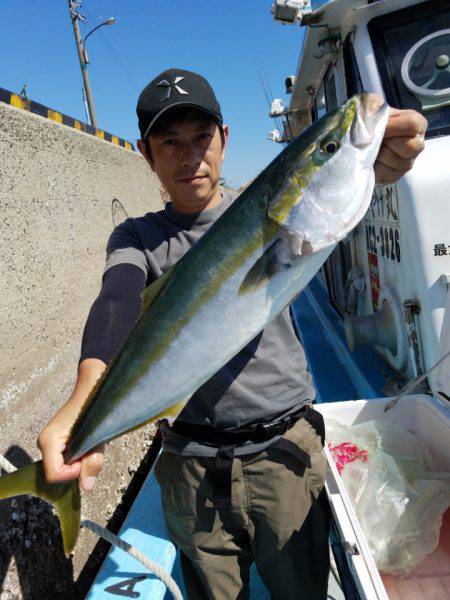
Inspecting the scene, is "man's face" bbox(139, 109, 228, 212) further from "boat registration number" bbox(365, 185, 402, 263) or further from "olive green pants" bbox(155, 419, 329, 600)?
"boat registration number" bbox(365, 185, 402, 263)

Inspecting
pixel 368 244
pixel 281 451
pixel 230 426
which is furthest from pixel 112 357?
pixel 368 244

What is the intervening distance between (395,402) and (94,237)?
296cm

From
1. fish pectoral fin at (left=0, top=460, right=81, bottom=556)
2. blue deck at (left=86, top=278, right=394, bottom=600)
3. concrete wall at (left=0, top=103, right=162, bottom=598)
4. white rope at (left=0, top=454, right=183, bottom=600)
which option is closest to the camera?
fish pectoral fin at (left=0, top=460, right=81, bottom=556)

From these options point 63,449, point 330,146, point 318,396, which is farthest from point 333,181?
point 318,396

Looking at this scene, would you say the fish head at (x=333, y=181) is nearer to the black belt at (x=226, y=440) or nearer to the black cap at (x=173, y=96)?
the black cap at (x=173, y=96)

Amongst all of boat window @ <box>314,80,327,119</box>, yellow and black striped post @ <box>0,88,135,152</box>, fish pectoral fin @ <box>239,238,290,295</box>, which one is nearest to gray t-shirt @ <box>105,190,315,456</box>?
fish pectoral fin @ <box>239,238,290,295</box>

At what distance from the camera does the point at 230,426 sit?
1.79 meters

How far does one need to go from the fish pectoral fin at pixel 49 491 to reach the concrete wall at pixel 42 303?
3.22ft

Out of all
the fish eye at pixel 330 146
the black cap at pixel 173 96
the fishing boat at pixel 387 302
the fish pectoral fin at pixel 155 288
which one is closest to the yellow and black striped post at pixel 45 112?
the black cap at pixel 173 96

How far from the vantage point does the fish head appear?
131cm

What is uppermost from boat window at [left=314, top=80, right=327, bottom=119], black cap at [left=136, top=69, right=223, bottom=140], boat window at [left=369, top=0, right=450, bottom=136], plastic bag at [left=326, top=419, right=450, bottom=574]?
boat window at [left=314, top=80, right=327, bottom=119]

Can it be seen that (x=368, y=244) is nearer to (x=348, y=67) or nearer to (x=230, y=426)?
(x=348, y=67)

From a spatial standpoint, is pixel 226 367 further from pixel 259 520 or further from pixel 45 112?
pixel 45 112

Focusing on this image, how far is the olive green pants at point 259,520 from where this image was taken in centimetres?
186
